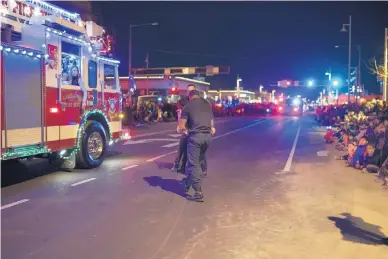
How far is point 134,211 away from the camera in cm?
713

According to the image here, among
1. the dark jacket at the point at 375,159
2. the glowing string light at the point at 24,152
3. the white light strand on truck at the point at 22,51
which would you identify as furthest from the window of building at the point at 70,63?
the dark jacket at the point at 375,159

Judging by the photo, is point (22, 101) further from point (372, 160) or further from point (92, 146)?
point (372, 160)

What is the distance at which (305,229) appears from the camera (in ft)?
20.4


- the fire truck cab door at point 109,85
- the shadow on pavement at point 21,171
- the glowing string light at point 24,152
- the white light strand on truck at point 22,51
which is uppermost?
the white light strand on truck at point 22,51

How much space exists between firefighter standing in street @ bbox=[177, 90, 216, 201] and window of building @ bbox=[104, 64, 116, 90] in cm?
485

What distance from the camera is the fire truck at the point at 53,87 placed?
28.4ft

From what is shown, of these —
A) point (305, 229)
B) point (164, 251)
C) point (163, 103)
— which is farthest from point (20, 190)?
point (163, 103)

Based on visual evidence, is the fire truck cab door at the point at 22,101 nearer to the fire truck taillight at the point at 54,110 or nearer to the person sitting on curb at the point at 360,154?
the fire truck taillight at the point at 54,110

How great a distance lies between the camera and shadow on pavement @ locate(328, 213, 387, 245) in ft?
18.9

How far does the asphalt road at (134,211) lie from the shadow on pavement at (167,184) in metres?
0.02

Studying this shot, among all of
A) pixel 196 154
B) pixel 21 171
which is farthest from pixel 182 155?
pixel 21 171

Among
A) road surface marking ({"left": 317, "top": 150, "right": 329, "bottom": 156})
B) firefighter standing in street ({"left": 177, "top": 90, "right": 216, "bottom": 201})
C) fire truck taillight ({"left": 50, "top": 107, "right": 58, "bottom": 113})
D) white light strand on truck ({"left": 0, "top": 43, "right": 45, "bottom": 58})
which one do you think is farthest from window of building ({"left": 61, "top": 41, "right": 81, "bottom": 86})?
road surface marking ({"left": 317, "top": 150, "right": 329, "bottom": 156})

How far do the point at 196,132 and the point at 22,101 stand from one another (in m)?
3.53

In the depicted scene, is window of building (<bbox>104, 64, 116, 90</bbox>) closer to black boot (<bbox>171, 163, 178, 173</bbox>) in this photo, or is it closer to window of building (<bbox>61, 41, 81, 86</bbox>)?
window of building (<bbox>61, 41, 81, 86</bbox>)
